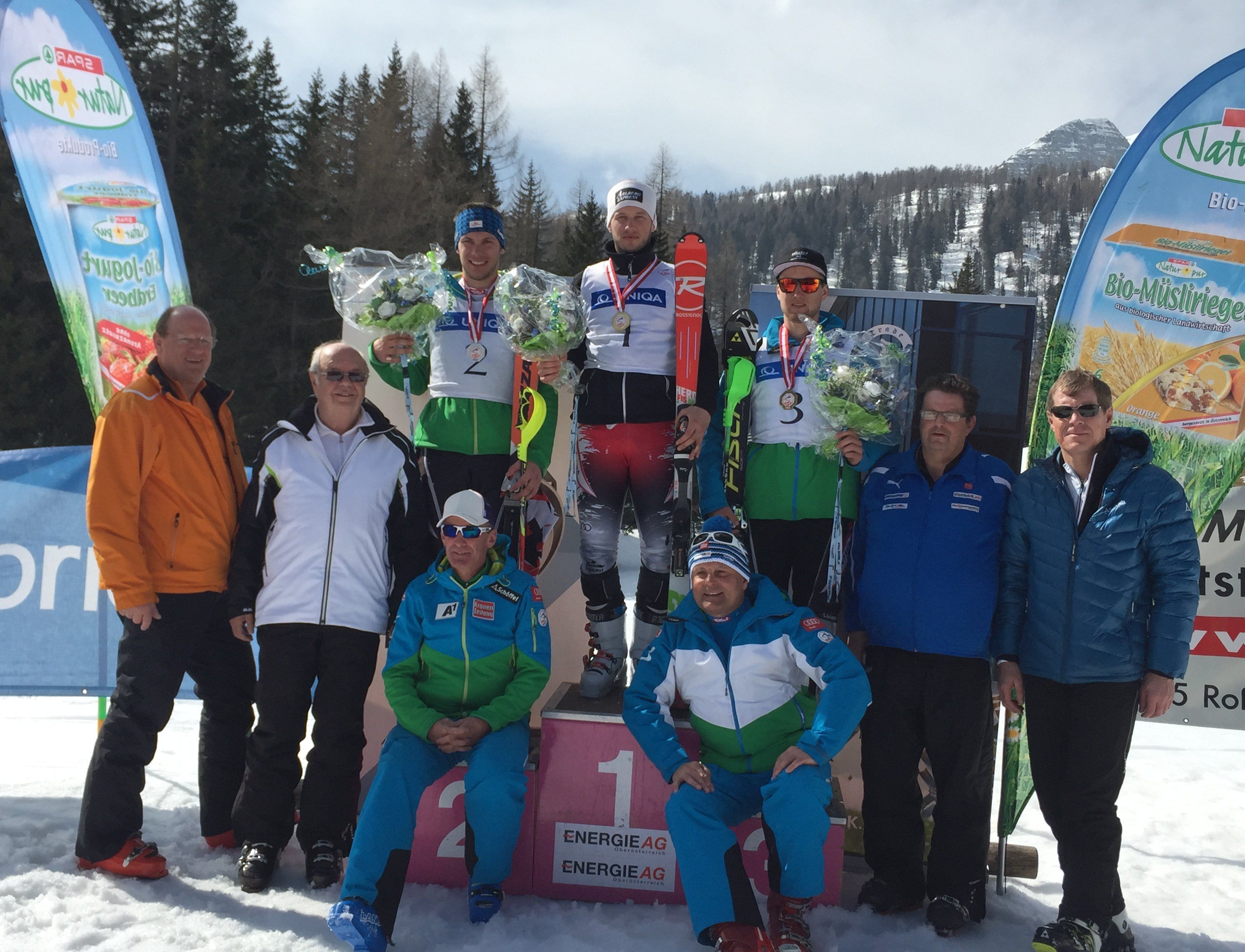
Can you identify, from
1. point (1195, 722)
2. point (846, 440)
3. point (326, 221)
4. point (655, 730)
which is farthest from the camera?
point (326, 221)

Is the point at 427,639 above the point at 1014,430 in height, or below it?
below

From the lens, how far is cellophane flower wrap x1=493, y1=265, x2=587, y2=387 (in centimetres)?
338

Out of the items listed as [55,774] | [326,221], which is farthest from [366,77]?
[55,774]

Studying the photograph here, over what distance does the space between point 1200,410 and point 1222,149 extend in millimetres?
1141

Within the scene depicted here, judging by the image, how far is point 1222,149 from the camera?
11.9 ft

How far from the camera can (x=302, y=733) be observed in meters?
3.08

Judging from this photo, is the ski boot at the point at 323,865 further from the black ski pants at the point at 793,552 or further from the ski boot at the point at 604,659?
the black ski pants at the point at 793,552

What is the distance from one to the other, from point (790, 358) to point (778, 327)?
206 millimetres

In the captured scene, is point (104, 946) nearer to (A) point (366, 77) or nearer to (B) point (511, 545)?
(B) point (511, 545)

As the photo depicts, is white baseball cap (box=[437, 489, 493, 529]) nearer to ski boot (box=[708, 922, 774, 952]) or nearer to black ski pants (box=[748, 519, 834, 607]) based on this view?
black ski pants (box=[748, 519, 834, 607])

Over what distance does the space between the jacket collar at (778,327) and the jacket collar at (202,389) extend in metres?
2.15

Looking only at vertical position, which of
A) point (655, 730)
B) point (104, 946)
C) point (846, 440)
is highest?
point (846, 440)

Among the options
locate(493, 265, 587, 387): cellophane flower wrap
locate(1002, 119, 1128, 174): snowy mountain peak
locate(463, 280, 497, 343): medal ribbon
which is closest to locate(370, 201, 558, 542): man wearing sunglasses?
locate(463, 280, 497, 343): medal ribbon

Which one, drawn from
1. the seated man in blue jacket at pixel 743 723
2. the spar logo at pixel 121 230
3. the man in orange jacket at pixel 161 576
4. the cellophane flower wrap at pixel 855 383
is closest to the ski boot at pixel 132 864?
the man in orange jacket at pixel 161 576
